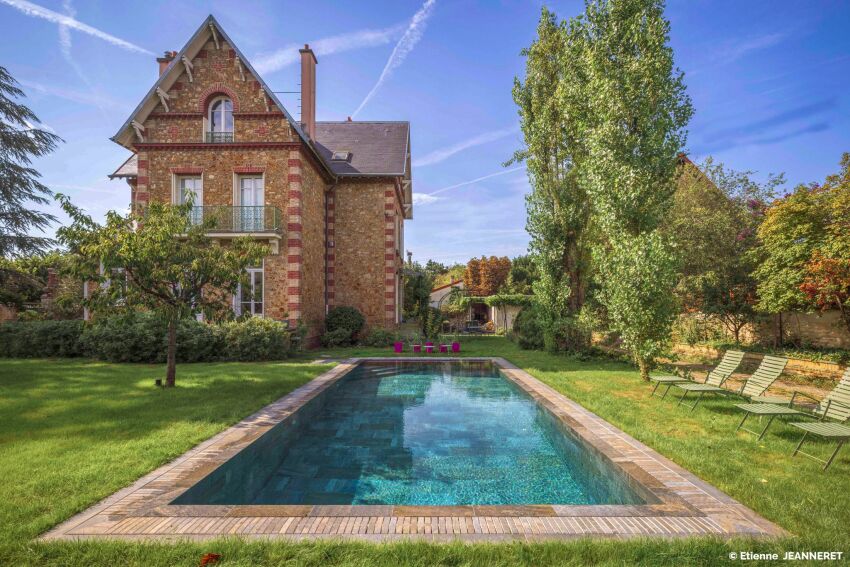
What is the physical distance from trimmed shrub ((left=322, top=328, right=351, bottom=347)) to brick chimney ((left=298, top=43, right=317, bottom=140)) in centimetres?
842

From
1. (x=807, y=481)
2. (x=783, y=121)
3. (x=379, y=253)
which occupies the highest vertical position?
(x=783, y=121)

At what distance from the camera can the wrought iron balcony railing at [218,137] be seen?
50.9ft

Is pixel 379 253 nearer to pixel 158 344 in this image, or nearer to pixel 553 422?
pixel 158 344

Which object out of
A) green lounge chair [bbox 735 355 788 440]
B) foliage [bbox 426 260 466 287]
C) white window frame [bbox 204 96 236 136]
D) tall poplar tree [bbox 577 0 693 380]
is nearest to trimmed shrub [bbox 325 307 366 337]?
white window frame [bbox 204 96 236 136]

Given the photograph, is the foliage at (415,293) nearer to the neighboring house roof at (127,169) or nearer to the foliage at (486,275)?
the neighboring house roof at (127,169)

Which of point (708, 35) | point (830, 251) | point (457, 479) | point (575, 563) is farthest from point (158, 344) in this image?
point (830, 251)

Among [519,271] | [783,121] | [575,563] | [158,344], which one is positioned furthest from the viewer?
[519,271]

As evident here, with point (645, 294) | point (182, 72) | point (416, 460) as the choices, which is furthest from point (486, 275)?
point (416, 460)

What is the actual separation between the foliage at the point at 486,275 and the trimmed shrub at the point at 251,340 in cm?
3382

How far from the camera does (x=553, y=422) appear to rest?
7039 mm

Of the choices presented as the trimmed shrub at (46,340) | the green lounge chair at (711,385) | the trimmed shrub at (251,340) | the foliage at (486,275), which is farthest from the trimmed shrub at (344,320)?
the foliage at (486,275)

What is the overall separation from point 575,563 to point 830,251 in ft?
37.8

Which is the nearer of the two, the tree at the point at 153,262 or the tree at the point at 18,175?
the tree at the point at 153,262

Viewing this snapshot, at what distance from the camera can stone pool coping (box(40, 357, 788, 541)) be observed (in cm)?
319
